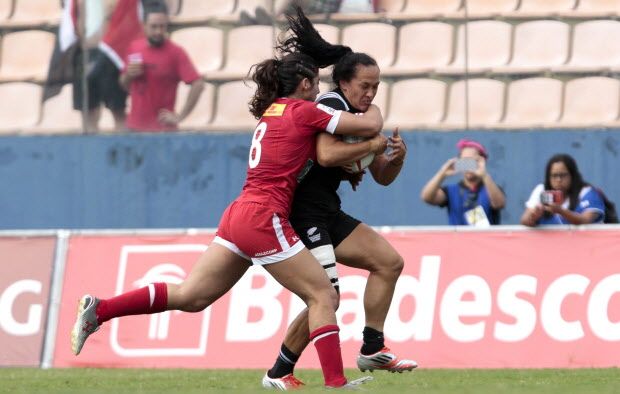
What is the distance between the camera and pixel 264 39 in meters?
14.6

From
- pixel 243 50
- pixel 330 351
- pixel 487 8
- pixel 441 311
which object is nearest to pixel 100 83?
pixel 243 50

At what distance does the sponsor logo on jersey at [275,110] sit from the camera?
7.68m

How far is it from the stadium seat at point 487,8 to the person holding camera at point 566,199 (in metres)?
3.01

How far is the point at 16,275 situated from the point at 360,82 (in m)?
4.99

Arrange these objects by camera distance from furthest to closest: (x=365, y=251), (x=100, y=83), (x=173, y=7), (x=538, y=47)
A: (x=100, y=83), (x=173, y=7), (x=538, y=47), (x=365, y=251)

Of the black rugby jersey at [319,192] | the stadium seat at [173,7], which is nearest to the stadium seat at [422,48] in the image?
the stadium seat at [173,7]

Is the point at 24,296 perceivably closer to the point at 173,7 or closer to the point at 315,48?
the point at 173,7

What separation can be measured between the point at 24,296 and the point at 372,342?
4416mm

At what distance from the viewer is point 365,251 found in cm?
812

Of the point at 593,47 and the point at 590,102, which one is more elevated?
the point at 593,47

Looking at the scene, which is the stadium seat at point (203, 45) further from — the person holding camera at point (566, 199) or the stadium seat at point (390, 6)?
the person holding camera at point (566, 199)

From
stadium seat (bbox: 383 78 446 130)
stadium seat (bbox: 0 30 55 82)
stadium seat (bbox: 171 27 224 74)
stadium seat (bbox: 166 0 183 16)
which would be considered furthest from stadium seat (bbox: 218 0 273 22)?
stadium seat (bbox: 0 30 55 82)

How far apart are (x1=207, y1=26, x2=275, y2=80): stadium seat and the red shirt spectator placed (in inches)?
11.2

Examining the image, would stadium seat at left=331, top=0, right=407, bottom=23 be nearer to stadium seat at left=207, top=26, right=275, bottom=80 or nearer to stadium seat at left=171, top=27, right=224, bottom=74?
stadium seat at left=207, top=26, right=275, bottom=80
